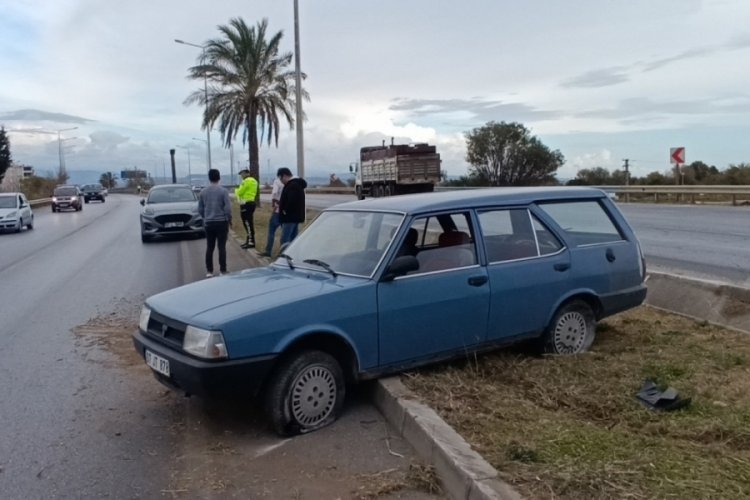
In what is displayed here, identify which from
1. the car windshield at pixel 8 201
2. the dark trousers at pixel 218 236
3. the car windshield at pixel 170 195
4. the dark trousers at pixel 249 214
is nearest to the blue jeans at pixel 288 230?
the dark trousers at pixel 218 236

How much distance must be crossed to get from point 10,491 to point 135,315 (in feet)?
16.7

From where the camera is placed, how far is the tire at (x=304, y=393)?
4.73 m

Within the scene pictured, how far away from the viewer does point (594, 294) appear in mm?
6336

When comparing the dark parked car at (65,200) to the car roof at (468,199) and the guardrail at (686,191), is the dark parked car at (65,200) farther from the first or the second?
the car roof at (468,199)

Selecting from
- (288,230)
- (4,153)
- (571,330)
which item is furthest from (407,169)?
(4,153)

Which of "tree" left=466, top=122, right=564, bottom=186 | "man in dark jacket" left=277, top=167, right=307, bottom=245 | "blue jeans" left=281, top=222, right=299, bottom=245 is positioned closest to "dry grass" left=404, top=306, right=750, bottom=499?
"man in dark jacket" left=277, top=167, right=307, bottom=245

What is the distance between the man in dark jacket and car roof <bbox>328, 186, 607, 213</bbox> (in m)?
5.63

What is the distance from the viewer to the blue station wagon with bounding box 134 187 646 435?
15.4 feet

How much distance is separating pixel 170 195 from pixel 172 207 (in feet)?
3.89

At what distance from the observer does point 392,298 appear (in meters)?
5.17

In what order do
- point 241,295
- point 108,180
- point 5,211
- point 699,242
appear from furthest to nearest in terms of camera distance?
point 108,180 → point 5,211 → point 699,242 → point 241,295

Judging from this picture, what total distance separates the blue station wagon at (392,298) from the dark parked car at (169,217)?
14110 mm


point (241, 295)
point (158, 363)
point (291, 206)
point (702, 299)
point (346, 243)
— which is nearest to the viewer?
point (158, 363)

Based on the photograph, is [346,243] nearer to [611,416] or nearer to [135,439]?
[135,439]
